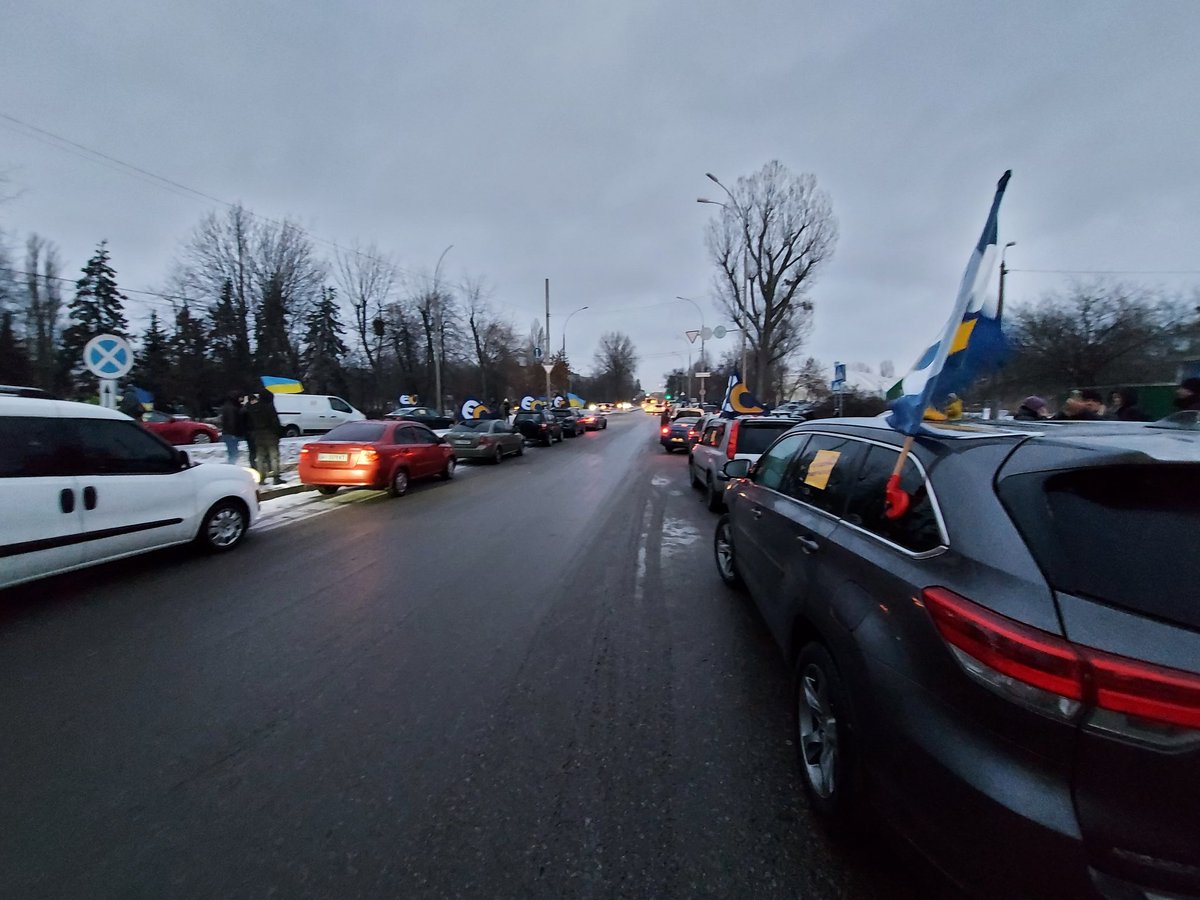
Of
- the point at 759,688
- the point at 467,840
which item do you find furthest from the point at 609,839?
the point at 759,688

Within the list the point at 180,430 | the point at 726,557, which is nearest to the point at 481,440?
the point at 180,430

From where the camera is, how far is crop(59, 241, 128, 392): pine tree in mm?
38438

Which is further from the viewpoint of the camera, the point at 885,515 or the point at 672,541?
the point at 672,541

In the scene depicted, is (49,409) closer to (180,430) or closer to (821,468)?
(821,468)

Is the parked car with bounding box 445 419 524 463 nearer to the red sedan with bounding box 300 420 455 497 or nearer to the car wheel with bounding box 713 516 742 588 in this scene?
the red sedan with bounding box 300 420 455 497

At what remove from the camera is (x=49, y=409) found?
5.04 m

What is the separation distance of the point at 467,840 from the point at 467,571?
12.4ft

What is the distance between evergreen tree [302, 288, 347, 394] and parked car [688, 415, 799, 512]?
1397 inches

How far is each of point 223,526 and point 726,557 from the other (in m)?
5.99

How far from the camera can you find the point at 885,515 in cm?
242

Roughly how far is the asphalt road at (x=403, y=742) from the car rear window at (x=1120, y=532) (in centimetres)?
114

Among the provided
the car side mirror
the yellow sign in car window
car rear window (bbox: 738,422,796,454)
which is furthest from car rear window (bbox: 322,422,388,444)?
the yellow sign in car window

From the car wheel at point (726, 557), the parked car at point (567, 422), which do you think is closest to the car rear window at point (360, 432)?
the car wheel at point (726, 557)

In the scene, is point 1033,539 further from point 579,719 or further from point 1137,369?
point 1137,369
